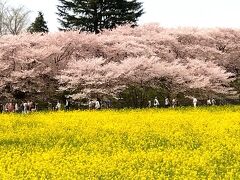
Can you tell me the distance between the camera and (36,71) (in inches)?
1683

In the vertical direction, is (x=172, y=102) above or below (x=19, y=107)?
below

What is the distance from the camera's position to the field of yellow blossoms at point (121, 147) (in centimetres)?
1420

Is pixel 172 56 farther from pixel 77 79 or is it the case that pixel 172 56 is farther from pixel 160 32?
pixel 77 79

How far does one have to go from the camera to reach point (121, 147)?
19.1 meters

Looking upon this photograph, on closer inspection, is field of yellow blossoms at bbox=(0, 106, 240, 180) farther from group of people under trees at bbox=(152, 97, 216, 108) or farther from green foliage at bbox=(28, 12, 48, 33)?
green foliage at bbox=(28, 12, 48, 33)

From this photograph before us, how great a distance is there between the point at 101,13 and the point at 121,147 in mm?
40139

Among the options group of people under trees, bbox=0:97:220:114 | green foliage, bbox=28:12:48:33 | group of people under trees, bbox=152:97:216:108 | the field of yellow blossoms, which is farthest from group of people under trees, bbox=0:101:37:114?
green foliage, bbox=28:12:48:33

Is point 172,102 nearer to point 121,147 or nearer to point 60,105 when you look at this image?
point 60,105

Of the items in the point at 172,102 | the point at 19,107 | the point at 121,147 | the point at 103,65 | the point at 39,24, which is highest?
the point at 39,24

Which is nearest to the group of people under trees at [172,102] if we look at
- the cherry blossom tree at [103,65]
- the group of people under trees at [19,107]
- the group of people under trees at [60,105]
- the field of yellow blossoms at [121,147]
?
the group of people under trees at [60,105]

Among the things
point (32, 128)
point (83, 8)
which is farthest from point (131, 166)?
point (83, 8)

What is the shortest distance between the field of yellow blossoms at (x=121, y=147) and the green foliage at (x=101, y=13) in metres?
29.3

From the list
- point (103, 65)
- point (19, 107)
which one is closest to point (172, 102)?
point (103, 65)

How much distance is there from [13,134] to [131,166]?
9.53 m
